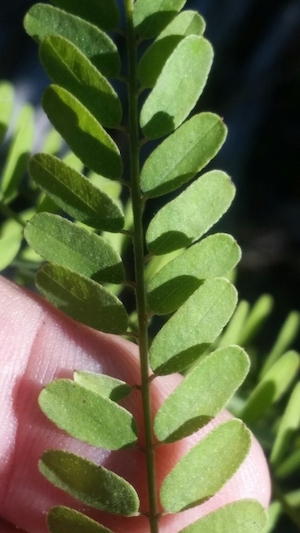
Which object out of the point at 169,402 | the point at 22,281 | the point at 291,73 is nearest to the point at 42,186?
the point at 169,402

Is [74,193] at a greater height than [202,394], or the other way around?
[74,193]

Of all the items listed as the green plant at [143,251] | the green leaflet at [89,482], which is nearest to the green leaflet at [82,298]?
the green plant at [143,251]

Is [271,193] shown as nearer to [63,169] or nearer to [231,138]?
[231,138]

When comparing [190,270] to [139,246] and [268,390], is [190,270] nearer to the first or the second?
[139,246]

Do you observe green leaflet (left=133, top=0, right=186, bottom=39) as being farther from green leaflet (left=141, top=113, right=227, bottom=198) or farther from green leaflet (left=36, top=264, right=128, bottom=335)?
green leaflet (left=36, top=264, right=128, bottom=335)

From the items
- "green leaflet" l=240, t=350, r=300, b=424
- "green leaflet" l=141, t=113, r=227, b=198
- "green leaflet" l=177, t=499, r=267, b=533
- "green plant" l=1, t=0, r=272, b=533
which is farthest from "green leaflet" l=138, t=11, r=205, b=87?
"green leaflet" l=240, t=350, r=300, b=424

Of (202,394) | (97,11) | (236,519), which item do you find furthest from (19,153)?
(236,519)
